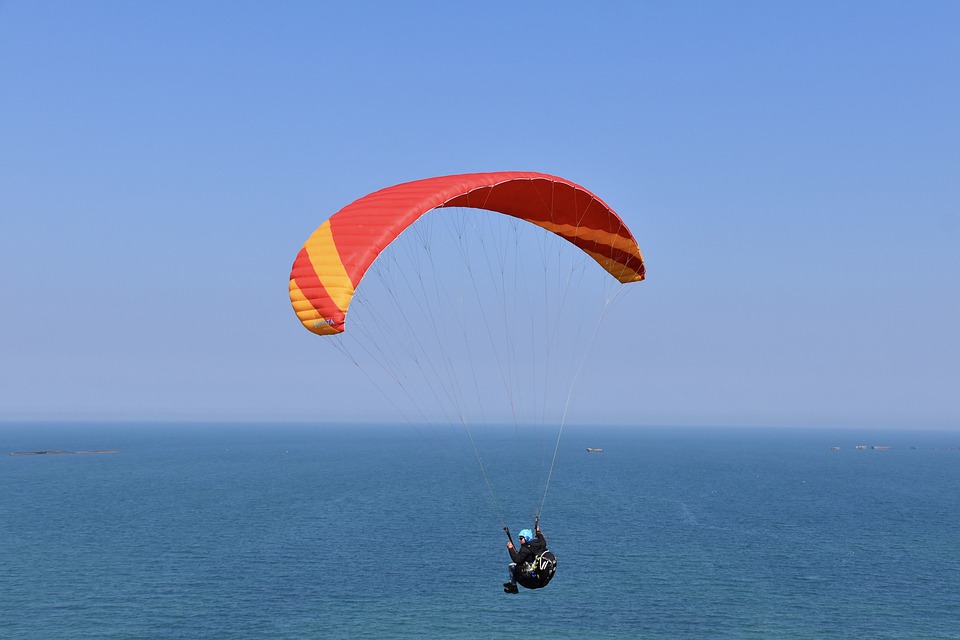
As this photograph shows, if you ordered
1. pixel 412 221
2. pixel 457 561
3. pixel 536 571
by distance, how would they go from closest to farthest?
pixel 412 221 < pixel 536 571 < pixel 457 561

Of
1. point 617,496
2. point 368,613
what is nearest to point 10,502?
point 368,613

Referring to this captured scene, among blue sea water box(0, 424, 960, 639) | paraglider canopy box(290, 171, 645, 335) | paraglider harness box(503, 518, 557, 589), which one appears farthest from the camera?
blue sea water box(0, 424, 960, 639)

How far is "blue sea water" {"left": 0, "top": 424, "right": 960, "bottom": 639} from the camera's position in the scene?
120 feet

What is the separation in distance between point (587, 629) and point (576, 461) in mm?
109891

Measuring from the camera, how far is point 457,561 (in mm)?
48250

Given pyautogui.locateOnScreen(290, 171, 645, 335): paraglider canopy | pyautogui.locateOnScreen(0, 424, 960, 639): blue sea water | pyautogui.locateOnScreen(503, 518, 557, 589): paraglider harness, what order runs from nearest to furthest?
pyautogui.locateOnScreen(290, 171, 645, 335): paraglider canopy → pyautogui.locateOnScreen(503, 518, 557, 589): paraglider harness → pyautogui.locateOnScreen(0, 424, 960, 639): blue sea water

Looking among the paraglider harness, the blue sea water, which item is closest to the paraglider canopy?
the paraglider harness

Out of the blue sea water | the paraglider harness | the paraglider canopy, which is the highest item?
the paraglider canopy

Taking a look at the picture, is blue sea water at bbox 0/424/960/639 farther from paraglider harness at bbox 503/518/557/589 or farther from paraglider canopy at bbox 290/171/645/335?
paraglider canopy at bbox 290/171/645/335

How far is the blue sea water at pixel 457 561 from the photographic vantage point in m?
36.4

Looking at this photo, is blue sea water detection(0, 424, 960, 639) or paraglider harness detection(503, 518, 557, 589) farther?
blue sea water detection(0, 424, 960, 639)

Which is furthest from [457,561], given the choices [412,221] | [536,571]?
[412,221]

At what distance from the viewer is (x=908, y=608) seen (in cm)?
3978

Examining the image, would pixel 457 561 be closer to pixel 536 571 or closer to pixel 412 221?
pixel 536 571
